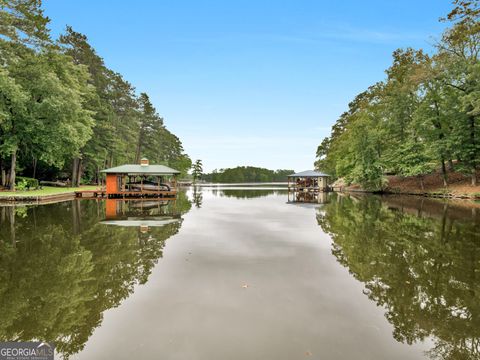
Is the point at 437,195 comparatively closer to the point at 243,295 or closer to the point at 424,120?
the point at 424,120

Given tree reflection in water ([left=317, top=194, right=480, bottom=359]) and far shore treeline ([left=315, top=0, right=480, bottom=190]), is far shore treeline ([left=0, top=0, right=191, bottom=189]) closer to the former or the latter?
tree reflection in water ([left=317, top=194, right=480, bottom=359])

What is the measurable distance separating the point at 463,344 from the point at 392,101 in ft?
133

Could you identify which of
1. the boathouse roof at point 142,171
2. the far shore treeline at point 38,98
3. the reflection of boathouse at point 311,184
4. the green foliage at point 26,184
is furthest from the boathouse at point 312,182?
the green foliage at point 26,184

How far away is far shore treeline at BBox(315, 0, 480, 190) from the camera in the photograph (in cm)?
2989

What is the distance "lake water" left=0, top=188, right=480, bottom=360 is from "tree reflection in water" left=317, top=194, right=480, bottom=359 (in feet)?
0.09

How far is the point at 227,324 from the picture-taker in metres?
4.67

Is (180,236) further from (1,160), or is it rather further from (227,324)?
(1,160)

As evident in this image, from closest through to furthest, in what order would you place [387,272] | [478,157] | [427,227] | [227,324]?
[227,324] < [387,272] < [427,227] < [478,157]

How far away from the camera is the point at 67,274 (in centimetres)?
689

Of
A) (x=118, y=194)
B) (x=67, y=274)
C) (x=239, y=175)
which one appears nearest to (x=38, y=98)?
(x=118, y=194)

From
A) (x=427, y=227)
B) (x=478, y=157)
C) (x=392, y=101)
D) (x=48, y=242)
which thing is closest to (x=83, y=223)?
(x=48, y=242)

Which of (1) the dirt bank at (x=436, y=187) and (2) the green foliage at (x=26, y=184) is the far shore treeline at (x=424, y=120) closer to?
(1) the dirt bank at (x=436, y=187)

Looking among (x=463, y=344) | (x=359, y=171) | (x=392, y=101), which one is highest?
(x=392, y=101)

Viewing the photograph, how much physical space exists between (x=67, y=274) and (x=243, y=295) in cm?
413
